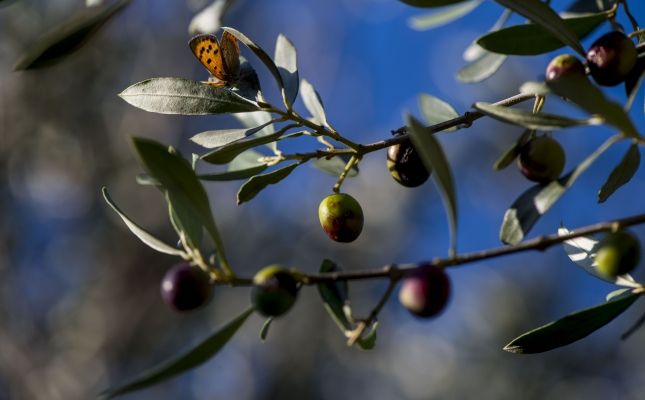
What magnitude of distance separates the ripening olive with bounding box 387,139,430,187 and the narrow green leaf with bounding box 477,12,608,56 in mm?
210

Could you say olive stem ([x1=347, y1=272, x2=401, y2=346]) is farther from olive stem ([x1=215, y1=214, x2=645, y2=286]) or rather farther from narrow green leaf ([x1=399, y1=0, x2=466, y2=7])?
narrow green leaf ([x1=399, y1=0, x2=466, y2=7])

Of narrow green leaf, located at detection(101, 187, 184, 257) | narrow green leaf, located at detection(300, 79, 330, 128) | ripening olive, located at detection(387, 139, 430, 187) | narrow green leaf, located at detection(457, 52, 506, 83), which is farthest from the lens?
narrow green leaf, located at detection(457, 52, 506, 83)

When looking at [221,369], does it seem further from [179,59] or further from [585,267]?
[585,267]

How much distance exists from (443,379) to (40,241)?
4.95 meters

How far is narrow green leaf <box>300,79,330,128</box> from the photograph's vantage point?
4.35ft

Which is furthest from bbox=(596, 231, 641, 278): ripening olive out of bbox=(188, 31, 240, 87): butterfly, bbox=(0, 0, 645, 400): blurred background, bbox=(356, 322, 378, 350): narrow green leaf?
bbox=(0, 0, 645, 400): blurred background

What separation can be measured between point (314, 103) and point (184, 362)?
668 millimetres

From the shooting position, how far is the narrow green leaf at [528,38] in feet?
3.47

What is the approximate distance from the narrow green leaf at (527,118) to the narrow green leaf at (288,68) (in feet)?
1.43

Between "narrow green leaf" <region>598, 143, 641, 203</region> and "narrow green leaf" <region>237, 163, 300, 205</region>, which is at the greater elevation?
"narrow green leaf" <region>598, 143, 641, 203</region>

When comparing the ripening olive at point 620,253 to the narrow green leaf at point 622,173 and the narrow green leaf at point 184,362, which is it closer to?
the narrow green leaf at point 622,173

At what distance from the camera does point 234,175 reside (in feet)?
3.70

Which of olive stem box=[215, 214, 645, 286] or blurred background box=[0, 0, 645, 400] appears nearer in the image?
olive stem box=[215, 214, 645, 286]

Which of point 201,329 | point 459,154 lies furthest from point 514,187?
point 201,329
